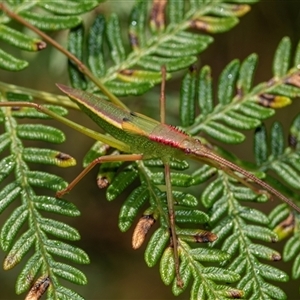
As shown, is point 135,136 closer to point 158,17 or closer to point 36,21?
point 158,17

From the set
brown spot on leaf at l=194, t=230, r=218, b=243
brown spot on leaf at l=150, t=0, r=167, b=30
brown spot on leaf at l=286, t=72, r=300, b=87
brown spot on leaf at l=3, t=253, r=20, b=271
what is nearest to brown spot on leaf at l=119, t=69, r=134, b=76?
brown spot on leaf at l=150, t=0, r=167, b=30

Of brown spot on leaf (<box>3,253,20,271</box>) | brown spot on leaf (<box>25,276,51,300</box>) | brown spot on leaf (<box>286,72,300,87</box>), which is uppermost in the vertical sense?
brown spot on leaf (<box>286,72,300,87</box>)

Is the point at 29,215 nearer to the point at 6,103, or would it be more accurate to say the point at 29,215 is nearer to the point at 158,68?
the point at 6,103

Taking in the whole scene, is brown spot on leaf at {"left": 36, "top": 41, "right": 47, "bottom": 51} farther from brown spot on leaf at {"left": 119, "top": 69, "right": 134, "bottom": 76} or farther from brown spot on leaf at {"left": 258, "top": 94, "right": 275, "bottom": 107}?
brown spot on leaf at {"left": 258, "top": 94, "right": 275, "bottom": 107}

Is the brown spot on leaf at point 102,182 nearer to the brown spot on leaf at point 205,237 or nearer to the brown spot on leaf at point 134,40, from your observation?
the brown spot on leaf at point 205,237

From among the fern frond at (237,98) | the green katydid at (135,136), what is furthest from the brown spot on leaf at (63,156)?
the fern frond at (237,98)

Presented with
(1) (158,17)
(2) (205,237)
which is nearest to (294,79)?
(1) (158,17)
